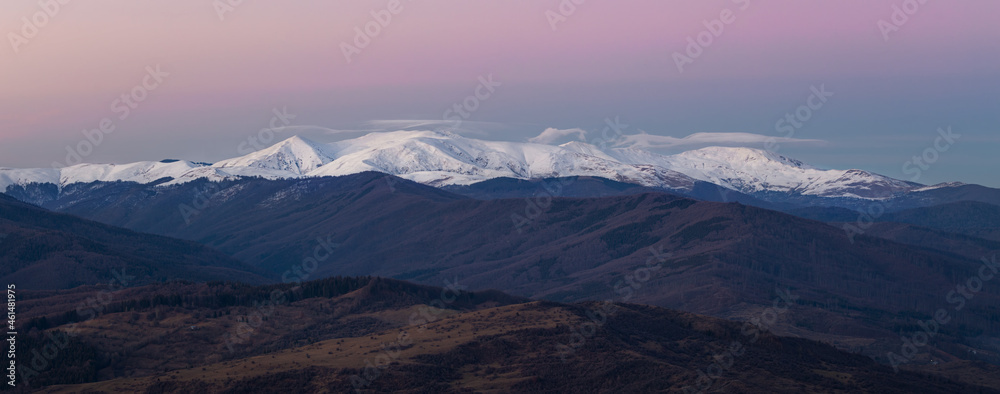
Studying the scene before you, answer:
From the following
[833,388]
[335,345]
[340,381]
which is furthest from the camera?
[335,345]

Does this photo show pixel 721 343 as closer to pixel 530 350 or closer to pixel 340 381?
pixel 530 350

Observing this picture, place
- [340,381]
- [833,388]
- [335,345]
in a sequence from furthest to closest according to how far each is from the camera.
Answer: [335,345] < [833,388] < [340,381]

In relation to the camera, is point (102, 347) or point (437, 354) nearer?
point (437, 354)

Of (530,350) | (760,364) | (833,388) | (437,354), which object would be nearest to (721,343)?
(760,364)

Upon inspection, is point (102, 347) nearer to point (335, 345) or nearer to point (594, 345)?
point (335, 345)

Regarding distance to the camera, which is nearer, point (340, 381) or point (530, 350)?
point (340, 381)

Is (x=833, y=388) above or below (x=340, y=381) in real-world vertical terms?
below

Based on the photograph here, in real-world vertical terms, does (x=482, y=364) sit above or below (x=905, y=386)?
above

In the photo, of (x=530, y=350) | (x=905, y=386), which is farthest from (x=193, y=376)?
(x=905, y=386)
